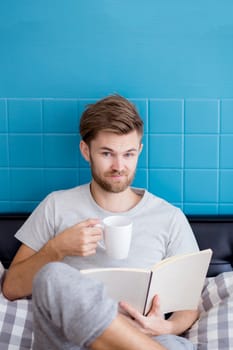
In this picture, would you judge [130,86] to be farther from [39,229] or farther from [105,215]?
[39,229]

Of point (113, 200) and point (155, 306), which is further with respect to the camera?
point (113, 200)

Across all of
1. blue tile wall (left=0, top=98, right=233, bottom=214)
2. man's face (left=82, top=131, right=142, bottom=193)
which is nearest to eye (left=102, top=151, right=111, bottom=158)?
man's face (left=82, top=131, right=142, bottom=193)

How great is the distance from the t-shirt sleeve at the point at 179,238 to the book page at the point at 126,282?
0.95 ft

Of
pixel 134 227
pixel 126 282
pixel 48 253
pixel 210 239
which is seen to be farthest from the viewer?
pixel 210 239

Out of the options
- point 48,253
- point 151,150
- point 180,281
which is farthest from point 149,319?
point 151,150

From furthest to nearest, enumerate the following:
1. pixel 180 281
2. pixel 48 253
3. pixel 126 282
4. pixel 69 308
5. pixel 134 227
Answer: pixel 134 227, pixel 48 253, pixel 180 281, pixel 126 282, pixel 69 308

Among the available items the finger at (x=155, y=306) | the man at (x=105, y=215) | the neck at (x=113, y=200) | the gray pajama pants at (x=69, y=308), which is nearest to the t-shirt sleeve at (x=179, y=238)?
the man at (x=105, y=215)

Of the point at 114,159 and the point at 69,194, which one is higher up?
the point at 114,159

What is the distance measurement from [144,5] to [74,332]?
1.30 m

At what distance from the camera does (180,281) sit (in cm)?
151

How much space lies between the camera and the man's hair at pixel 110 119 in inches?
65.4

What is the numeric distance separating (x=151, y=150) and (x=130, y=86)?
261mm

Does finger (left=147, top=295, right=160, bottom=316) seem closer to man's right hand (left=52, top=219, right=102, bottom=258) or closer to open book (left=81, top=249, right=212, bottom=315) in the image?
open book (left=81, top=249, right=212, bottom=315)

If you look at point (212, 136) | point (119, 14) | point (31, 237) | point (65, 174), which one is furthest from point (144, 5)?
point (31, 237)
